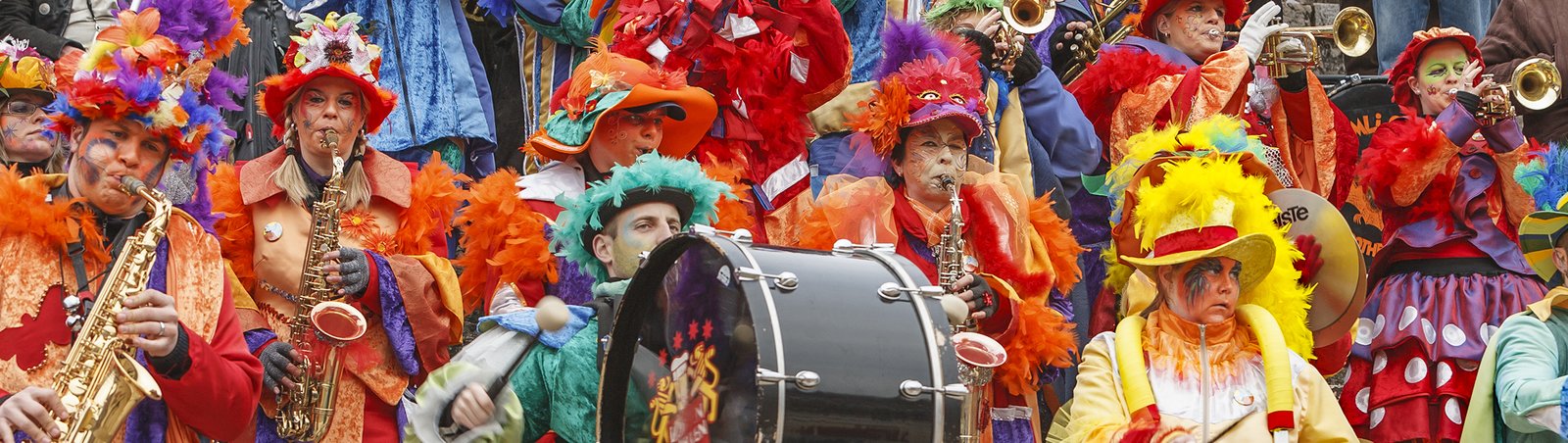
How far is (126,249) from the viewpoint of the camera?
6129mm

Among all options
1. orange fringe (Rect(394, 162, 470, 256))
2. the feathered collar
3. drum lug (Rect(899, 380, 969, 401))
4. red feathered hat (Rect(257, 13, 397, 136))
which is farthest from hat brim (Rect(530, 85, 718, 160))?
drum lug (Rect(899, 380, 969, 401))

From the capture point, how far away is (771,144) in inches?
326

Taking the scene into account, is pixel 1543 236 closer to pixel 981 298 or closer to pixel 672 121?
pixel 981 298

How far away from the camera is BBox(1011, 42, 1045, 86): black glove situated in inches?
356

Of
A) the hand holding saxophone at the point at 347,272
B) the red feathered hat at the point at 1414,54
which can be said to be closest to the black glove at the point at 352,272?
the hand holding saxophone at the point at 347,272

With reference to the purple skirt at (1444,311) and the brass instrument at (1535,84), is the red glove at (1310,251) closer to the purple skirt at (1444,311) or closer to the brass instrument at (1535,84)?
the purple skirt at (1444,311)

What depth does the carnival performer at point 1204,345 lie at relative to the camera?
6328mm

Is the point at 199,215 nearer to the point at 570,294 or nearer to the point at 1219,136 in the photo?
the point at 570,294

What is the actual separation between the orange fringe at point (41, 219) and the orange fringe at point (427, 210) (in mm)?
1445

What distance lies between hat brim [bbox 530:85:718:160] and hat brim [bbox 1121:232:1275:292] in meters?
1.77

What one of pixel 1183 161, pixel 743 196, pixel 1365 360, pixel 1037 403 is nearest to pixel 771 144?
pixel 743 196

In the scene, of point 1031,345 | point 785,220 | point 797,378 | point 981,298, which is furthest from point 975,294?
point 797,378

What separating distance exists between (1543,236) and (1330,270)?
2.80 feet

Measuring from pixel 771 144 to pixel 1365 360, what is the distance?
2701 millimetres
